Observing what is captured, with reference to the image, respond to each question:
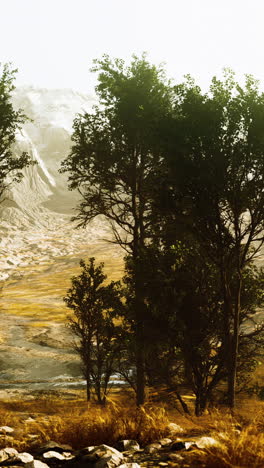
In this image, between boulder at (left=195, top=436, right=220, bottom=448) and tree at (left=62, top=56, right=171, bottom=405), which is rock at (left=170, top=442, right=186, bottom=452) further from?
tree at (left=62, top=56, right=171, bottom=405)

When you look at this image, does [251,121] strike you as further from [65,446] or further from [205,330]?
[65,446]

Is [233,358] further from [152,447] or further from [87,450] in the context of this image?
[87,450]

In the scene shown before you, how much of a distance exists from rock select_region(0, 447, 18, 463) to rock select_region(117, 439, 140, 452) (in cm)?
157

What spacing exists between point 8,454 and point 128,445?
5.89 ft

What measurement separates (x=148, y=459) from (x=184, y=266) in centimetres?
1154

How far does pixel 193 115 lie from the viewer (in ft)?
44.2

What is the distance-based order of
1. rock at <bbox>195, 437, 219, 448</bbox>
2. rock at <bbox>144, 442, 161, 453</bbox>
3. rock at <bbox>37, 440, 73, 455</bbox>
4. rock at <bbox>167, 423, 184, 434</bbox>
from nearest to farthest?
rock at <bbox>195, 437, 219, 448</bbox>
rock at <bbox>144, 442, 161, 453</bbox>
rock at <bbox>37, 440, 73, 455</bbox>
rock at <bbox>167, 423, 184, 434</bbox>

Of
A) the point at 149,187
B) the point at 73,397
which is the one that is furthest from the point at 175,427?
the point at 73,397

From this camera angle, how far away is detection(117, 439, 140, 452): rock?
6.03m

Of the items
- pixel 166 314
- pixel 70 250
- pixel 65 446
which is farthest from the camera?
pixel 70 250

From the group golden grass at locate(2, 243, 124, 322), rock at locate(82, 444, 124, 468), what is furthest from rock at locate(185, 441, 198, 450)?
golden grass at locate(2, 243, 124, 322)

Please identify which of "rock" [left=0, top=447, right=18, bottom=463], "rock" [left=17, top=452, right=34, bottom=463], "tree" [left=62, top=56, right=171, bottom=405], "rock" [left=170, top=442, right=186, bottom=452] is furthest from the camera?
"tree" [left=62, top=56, right=171, bottom=405]

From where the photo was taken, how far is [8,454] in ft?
19.3

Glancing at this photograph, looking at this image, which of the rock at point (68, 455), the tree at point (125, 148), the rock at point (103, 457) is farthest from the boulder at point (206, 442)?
the tree at point (125, 148)
